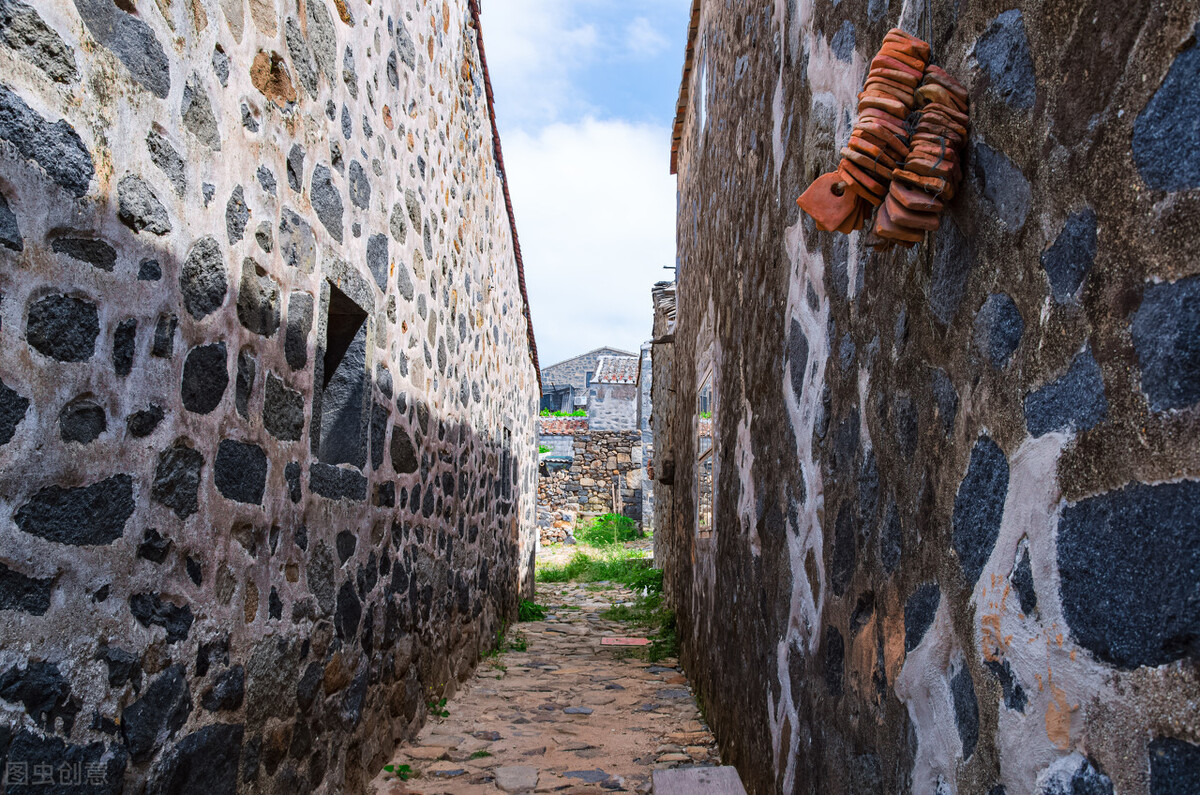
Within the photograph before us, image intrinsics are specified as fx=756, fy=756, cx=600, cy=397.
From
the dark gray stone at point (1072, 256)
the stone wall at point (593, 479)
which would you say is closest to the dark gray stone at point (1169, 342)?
the dark gray stone at point (1072, 256)

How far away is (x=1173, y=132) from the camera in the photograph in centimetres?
75

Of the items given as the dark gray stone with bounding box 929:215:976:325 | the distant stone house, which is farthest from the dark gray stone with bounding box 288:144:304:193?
the distant stone house

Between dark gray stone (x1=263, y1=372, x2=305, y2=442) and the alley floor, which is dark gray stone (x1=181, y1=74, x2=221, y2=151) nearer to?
dark gray stone (x1=263, y1=372, x2=305, y2=442)

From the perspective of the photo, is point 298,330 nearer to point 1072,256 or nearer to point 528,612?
point 1072,256

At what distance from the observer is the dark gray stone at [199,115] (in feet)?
5.97

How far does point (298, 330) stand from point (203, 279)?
1.90ft

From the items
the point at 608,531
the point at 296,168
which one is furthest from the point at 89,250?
the point at 608,531

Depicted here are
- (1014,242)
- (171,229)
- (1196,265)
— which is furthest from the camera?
(171,229)

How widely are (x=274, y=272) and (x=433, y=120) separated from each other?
2281 millimetres

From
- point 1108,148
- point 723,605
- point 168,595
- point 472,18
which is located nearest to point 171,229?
point 168,595

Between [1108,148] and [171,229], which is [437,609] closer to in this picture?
[171,229]

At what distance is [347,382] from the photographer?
3076mm

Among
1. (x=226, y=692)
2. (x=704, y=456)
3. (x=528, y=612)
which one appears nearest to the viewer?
(x=226, y=692)

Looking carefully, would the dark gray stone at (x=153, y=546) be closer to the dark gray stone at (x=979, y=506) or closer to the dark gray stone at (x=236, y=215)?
the dark gray stone at (x=236, y=215)
